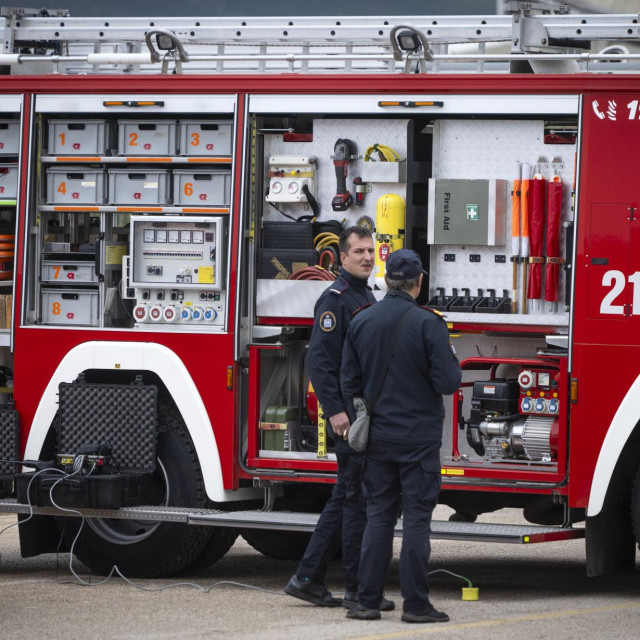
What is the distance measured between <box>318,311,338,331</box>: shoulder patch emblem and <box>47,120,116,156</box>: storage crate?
Result: 7.51 feet

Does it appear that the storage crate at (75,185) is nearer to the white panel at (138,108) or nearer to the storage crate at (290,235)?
the white panel at (138,108)

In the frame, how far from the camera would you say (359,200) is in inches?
360

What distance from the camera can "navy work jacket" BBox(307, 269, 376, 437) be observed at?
315 inches

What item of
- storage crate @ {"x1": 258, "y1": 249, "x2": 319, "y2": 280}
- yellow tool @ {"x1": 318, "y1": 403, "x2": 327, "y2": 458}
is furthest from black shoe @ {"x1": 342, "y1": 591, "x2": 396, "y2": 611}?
storage crate @ {"x1": 258, "y1": 249, "x2": 319, "y2": 280}

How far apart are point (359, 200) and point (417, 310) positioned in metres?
1.66

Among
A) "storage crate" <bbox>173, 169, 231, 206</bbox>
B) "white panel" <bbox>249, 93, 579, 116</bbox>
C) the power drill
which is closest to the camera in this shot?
"white panel" <bbox>249, 93, 579, 116</bbox>

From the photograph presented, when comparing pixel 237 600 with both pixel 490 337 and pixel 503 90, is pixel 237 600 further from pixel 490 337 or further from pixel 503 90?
pixel 503 90

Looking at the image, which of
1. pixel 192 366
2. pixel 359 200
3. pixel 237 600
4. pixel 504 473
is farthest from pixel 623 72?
pixel 237 600

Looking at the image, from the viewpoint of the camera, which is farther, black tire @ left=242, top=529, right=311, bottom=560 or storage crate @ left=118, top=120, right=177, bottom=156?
black tire @ left=242, top=529, right=311, bottom=560

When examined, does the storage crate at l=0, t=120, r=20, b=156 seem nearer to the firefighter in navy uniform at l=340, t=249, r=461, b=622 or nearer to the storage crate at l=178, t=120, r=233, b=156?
the storage crate at l=178, t=120, r=233, b=156

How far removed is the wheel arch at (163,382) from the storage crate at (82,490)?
0.95ft

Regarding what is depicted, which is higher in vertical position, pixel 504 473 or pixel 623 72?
pixel 623 72

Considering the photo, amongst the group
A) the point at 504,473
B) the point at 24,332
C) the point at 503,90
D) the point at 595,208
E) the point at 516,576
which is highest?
the point at 503,90

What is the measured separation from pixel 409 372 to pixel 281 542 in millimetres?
3166
